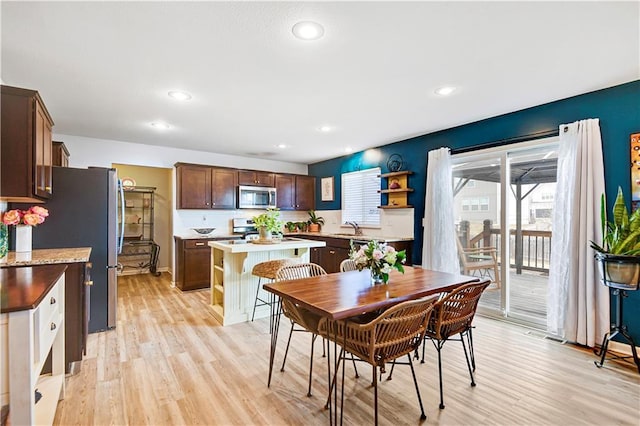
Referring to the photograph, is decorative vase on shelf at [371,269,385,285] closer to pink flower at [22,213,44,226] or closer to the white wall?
pink flower at [22,213,44,226]

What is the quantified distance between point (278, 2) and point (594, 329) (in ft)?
12.5

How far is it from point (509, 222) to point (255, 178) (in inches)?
173

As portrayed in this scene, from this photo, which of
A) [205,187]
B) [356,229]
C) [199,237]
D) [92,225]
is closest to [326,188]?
[356,229]

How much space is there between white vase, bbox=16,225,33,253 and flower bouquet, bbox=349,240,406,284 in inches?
112

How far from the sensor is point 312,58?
232 centimetres

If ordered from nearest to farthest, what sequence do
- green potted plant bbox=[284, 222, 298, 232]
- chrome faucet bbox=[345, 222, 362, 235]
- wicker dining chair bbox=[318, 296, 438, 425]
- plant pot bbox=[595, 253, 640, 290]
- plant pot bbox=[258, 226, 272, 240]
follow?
wicker dining chair bbox=[318, 296, 438, 425] < plant pot bbox=[595, 253, 640, 290] < plant pot bbox=[258, 226, 272, 240] < chrome faucet bbox=[345, 222, 362, 235] < green potted plant bbox=[284, 222, 298, 232]

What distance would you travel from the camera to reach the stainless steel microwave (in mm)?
5902

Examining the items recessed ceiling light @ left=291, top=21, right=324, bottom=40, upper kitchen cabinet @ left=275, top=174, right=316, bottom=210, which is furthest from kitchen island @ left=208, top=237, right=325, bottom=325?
upper kitchen cabinet @ left=275, top=174, right=316, bottom=210

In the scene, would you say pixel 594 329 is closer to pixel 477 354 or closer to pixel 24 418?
pixel 477 354

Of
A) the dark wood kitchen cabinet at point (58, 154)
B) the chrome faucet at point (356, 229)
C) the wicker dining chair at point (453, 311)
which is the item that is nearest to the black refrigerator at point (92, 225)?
the dark wood kitchen cabinet at point (58, 154)

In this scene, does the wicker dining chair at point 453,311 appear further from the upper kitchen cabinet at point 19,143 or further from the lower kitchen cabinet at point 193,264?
the lower kitchen cabinet at point 193,264

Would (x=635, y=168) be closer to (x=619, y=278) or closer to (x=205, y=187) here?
(x=619, y=278)

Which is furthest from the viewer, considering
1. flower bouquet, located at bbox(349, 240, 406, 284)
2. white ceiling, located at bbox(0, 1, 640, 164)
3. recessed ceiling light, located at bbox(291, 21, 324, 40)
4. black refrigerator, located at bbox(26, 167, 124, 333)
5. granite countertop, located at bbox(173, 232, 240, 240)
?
granite countertop, located at bbox(173, 232, 240, 240)

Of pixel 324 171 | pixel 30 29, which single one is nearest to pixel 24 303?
pixel 30 29
